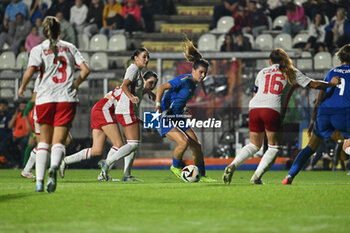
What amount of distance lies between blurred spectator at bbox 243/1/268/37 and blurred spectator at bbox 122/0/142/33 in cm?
388

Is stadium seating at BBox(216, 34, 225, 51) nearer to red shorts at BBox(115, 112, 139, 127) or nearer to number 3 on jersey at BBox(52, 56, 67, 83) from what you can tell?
red shorts at BBox(115, 112, 139, 127)

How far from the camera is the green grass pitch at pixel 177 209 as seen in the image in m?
6.02

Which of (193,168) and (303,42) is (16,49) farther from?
(193,168)

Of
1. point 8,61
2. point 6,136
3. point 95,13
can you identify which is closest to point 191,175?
point 6,136

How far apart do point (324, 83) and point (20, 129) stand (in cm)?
1054

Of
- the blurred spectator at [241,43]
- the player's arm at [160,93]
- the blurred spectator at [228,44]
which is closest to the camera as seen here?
the player's arm at [160,93]

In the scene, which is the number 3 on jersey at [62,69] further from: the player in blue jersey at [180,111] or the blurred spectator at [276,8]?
the blurred spectator at [276,8]

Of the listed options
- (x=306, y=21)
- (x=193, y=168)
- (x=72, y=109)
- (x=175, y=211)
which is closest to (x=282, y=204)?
(x=175, y=211)

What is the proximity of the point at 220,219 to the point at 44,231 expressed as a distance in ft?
5.32

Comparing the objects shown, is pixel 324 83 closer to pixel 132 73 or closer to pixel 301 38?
pixel 132 73

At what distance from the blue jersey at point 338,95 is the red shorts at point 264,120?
0.71 meters

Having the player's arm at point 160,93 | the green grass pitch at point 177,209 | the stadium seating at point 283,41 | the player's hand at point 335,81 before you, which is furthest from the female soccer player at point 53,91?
the stadium seating at point 283,41

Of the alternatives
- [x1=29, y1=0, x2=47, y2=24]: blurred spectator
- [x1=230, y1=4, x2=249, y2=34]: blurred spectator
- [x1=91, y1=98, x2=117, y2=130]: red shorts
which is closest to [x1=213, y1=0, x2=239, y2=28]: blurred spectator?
[x1=230, y1=4, x2=249, y2=34]: blurred spectator

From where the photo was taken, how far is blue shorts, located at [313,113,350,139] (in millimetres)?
9945
